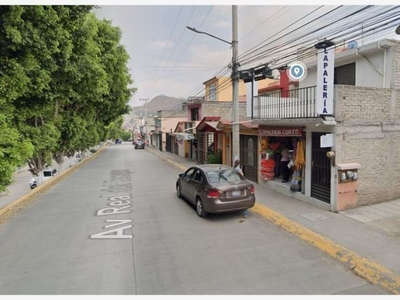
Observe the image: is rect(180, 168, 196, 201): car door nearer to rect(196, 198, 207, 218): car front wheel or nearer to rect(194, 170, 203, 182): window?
rect(194, 170, 203, 182): window

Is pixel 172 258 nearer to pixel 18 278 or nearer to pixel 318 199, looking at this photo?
pixel 18 278

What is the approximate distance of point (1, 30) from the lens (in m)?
6.77

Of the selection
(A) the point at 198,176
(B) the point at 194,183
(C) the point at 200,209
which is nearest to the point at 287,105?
(A) the point at 198,176

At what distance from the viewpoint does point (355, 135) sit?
8148mm

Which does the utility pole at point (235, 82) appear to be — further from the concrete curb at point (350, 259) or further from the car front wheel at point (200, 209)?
the concrete curb at point (350, 259)

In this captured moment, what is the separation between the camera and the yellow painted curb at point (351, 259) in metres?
4.37

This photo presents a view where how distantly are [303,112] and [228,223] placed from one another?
450 cm

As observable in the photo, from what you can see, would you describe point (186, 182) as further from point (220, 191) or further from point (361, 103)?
point (361, 103)

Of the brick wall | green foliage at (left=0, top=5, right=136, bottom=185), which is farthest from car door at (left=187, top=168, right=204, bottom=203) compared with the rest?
green foliage at (left=0, top=5, right=136, bottom=185)

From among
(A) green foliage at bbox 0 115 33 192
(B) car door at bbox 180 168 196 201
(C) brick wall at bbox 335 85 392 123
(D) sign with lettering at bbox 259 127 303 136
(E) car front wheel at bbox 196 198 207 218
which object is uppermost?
(C) brick wall at bbox 335 85 392 123

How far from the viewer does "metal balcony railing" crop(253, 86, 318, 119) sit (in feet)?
28.7

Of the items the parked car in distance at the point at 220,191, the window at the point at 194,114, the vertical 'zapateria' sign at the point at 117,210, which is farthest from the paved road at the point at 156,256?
the window at the point at 194,114

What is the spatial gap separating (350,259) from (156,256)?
12.1ft

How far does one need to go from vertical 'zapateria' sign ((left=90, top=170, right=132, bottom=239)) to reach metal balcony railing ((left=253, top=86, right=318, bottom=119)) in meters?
6.30
